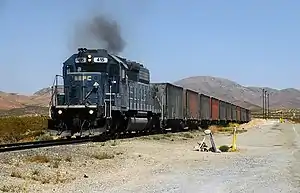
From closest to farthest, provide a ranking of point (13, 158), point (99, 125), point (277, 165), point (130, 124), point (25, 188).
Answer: point (25, 188) → point (13, 158) → point (277, 165) → point (99, 125) → point (130, 124)

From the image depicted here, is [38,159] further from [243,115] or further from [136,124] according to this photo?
[243,115]

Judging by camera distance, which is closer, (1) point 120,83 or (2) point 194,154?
(2) point 194,154

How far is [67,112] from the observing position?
23.8 m

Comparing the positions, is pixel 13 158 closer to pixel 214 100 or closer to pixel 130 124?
pixel 130 124

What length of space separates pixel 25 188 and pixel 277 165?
9654mm

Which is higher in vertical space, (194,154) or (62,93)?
(62,93)

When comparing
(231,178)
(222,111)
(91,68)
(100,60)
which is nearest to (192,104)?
(222,111)

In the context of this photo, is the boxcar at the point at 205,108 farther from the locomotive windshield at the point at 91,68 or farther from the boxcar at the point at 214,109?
the locomotive windshield at the point at 91,68

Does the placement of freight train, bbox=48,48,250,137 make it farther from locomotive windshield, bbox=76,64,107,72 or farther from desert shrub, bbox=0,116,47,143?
desert shrub, bbox=0,116,47,143

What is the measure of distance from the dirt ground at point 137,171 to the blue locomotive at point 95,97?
2885 millimetres

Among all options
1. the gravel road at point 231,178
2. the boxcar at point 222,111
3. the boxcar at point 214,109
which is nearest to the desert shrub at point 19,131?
the gravel road at point 231,178

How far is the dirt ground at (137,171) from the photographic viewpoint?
11828mm

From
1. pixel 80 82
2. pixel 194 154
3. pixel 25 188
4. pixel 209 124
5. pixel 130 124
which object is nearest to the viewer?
pixel 25 188

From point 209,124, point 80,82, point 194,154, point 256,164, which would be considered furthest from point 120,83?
point 209,124
